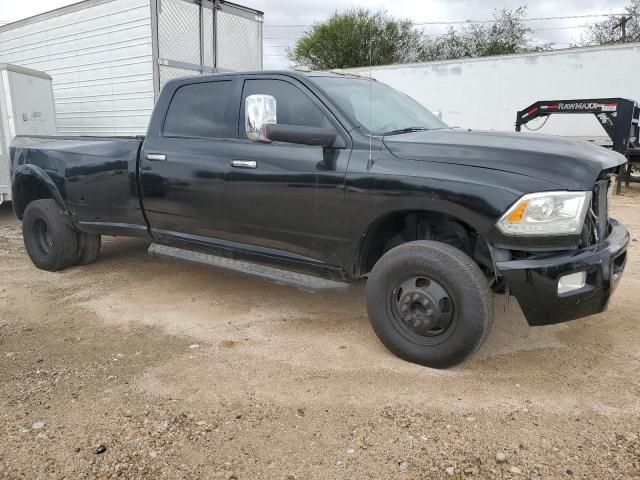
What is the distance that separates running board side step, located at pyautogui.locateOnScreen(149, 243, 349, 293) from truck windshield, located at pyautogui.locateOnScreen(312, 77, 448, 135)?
1.06m

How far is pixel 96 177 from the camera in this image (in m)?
4.80

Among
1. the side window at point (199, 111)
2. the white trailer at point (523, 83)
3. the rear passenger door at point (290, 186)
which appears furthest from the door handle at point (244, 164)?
the white trailer at point (523, 83)

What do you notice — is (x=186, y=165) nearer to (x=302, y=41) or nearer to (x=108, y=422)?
(x=108, y=422)

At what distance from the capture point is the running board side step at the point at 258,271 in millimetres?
3598

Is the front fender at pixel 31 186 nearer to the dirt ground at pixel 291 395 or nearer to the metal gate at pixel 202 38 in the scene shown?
the dirt ground at pixel 291 395

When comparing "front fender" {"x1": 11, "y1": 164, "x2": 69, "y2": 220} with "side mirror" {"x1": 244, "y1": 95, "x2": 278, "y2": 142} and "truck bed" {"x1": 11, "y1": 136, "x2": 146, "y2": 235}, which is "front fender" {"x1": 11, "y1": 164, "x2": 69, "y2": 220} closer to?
"truck bed" {"x1": 11, "y1": 136, "x2": 146, "y2": 235}

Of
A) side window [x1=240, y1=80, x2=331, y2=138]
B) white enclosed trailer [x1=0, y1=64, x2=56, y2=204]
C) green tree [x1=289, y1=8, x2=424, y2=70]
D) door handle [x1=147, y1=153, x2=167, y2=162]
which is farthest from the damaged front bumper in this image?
green tree [x1=289, y1=8, x2=424, y2=70]

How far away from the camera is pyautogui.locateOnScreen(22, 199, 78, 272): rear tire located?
5305mm

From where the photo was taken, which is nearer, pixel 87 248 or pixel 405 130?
pixel 405 130

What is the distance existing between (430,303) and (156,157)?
8.44ft

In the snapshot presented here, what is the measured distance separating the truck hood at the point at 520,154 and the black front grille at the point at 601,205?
0.16m

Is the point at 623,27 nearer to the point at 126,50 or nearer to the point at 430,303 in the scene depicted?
the point at 126,50

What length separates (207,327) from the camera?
405 cm

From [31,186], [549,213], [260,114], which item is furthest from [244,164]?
[31,186]
